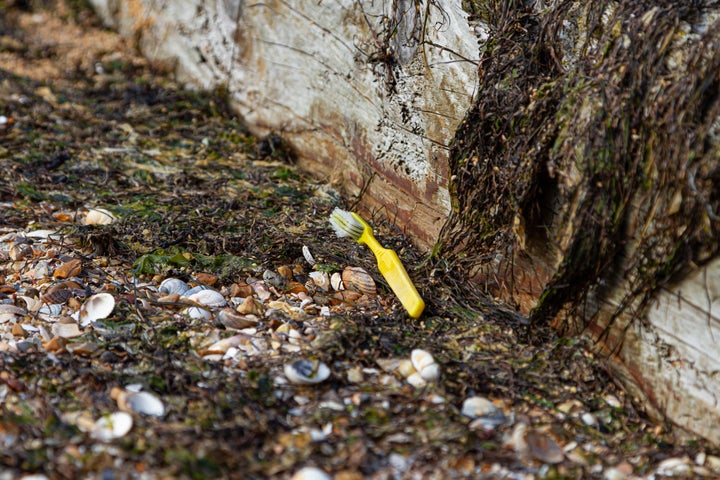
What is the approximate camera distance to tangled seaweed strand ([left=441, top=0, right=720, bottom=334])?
2.16m

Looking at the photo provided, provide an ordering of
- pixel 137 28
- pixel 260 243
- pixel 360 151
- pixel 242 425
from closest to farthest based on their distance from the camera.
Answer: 1. pixel 242 425
2. pixel 260 243
3. pixel 360 151
4. pixel 137 28

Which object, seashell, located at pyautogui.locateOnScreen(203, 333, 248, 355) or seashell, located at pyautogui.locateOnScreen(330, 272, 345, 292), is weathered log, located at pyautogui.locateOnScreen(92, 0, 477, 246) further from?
seashell, located at pyautogui.locateOnScreen(203, 333, 248, 355)

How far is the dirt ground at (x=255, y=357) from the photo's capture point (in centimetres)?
204

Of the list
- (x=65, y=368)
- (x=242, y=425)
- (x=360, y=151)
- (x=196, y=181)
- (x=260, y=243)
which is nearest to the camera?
(x=242, y=425)

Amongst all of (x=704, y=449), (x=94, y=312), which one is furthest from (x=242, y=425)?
(x=704, y=449)

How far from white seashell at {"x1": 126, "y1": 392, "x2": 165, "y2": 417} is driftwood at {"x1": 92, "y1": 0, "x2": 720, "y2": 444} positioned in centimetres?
134

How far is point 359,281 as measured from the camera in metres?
2.96

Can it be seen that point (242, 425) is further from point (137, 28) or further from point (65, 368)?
point (137, 28)

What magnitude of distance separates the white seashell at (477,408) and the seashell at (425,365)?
0.14 metres

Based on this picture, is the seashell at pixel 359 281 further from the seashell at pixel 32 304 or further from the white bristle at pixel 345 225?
the seashell at pixel 32 304

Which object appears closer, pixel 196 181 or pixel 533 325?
pixel 533 325

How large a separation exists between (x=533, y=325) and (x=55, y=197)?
8.35 feet

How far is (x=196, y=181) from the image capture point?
3943 millimetres

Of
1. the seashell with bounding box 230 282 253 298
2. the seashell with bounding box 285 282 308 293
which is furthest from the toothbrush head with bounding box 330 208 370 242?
the seashell with bounding box 230 282 253 298
